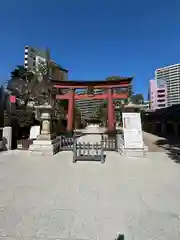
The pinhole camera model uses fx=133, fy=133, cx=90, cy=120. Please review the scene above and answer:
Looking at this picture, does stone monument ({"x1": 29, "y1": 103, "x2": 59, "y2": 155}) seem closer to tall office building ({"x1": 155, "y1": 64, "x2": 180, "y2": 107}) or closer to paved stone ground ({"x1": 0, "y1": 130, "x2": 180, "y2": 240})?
paved stone ground ({"x1": 0, "y1": 130, "x2": 180, "y2": 240})

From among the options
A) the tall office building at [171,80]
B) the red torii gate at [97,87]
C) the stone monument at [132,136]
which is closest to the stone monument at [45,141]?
the stone monument at [132,136]

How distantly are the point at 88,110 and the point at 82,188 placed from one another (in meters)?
71.8

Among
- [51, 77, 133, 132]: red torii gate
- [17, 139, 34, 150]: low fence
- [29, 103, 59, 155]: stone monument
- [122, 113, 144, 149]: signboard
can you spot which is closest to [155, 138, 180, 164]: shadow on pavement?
[122, 113, 144, 149]: signboard

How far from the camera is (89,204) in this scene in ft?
9.26

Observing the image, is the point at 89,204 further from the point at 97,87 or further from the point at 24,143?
the point at 97,87

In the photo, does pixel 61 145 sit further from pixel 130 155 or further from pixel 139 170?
pixel 139 170

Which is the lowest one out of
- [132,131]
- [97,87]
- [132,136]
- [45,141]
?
[45,141]

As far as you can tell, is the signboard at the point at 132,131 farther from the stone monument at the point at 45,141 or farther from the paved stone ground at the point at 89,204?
the stone monument at the point at 45,141

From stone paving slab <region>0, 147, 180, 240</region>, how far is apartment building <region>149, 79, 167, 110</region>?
72.3m

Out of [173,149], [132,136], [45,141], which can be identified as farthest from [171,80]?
[45,141]

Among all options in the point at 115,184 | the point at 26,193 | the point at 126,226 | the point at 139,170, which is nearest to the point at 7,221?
the point at 26,193

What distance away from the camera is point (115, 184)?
374 centimetres

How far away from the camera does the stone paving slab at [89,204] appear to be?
2.11 metres

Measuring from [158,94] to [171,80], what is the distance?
18.8 m
